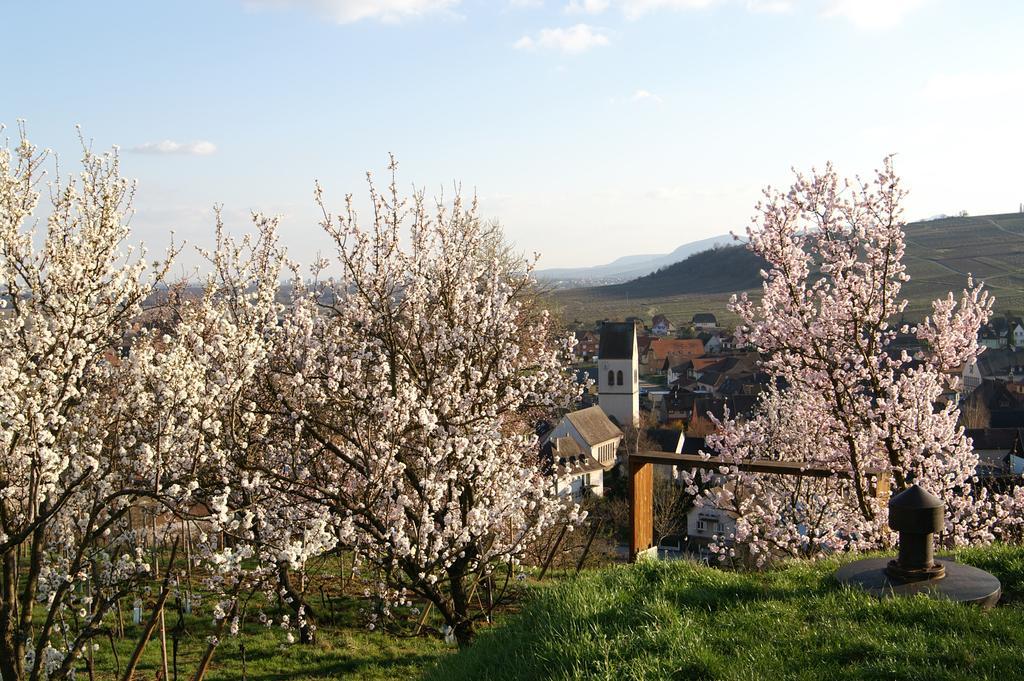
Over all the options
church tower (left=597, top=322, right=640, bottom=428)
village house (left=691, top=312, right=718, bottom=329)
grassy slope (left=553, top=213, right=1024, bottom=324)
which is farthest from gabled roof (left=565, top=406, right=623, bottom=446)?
village house (left=691, top=312, right=718, bottom=329)

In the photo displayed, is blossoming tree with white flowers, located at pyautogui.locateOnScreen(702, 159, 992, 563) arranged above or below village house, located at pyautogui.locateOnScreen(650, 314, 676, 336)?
above

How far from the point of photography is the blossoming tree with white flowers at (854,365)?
30.1 feet

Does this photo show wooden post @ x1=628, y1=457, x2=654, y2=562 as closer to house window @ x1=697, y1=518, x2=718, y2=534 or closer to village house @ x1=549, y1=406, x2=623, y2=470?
house window @ x1=697, y1=518, x2=718, y2=534

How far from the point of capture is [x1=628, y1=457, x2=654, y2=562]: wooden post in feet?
24.7

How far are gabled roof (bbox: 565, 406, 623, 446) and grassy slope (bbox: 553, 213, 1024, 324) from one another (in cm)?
2382

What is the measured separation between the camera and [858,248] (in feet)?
32.7

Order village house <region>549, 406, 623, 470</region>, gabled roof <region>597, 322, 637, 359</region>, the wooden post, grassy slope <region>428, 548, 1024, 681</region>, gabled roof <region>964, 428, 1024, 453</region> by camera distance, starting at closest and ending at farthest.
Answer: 1. grassy slope <region>428, 548, 1024, 681</region>
2. the wooden post
3. gabled roof <region>964, 428, 1024, 453</region>
4. village house <region>549, 406, 623, 470</region>
5. gabled roof <region>597, 322, 637, 359</region>

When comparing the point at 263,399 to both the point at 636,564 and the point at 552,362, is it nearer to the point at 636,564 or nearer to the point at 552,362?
the point at 552,362

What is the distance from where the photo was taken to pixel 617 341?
59656 millimetres

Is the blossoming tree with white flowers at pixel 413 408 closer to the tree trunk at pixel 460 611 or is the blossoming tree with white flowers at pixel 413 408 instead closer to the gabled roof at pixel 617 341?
the tree trunk at pixel 460 611

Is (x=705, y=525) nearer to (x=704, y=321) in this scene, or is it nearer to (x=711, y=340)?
A: (x=711, y=340)

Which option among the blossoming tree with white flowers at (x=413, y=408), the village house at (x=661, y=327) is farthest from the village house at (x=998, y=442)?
the village house at (x=661, y=327)

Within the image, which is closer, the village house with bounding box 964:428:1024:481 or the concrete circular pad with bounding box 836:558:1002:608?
the concrete circular pad with bounding box 836:558:1002:608

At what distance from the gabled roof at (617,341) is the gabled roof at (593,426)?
31.4 feet
